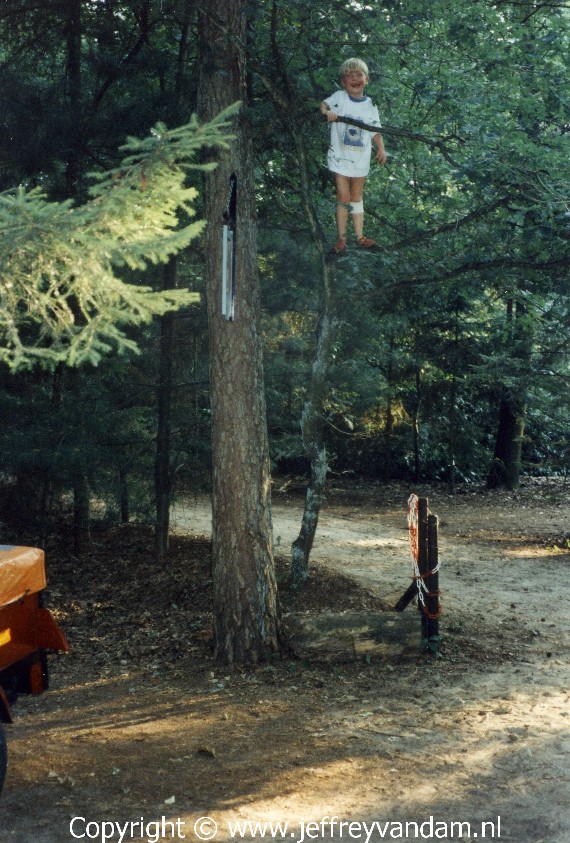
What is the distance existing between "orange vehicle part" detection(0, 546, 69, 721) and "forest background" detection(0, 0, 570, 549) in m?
2.99

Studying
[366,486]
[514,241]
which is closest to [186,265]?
[514,241]

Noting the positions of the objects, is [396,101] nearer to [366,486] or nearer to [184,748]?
[184,748]

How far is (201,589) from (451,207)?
5.70 m

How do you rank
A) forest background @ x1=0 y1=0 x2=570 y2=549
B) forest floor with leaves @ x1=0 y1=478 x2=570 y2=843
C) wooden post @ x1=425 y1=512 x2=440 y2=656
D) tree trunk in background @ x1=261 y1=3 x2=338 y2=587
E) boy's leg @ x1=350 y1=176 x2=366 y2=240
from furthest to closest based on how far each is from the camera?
tree trunk in background @ x1=261 y1=3 x2=338 y2=587, boy's leg @ x1=350 y1=176 x2=366 y2=240, forest background @ x1=0 y1=0 x2=570 y2=549, wooden post @ x1=425 y1=512 x2=440 y2=656, forest floor with leaves @ x1=0 y1=478 x2=570 y2=843

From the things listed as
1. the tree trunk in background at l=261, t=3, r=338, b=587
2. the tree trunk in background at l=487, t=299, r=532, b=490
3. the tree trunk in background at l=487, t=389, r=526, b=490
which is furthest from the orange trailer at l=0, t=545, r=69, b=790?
the tree trunk in background at l=487, t=389, r=526, b=490

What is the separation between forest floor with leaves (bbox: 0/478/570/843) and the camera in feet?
17.5

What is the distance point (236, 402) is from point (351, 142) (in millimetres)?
2848

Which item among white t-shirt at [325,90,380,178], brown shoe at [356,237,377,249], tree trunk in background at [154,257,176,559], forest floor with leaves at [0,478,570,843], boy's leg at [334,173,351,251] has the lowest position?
forest floor with leaves at [0,478,570,843]

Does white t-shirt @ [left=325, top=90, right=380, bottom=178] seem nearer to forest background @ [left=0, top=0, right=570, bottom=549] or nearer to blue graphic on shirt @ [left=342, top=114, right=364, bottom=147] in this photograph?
blue graphic on shirt @ [left=342, top=114, right=364, bottom=147]

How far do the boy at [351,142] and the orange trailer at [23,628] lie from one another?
5075mm

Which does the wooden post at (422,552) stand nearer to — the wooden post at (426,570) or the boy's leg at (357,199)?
the wooden post at (426,570)

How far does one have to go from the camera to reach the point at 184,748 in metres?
6.64

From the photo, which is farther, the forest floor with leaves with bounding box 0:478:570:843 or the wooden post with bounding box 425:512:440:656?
the wooden post with bounding box 425:512:440:656

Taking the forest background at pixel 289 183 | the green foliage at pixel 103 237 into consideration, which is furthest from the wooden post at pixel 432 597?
the green foliage at pixel 103 237
